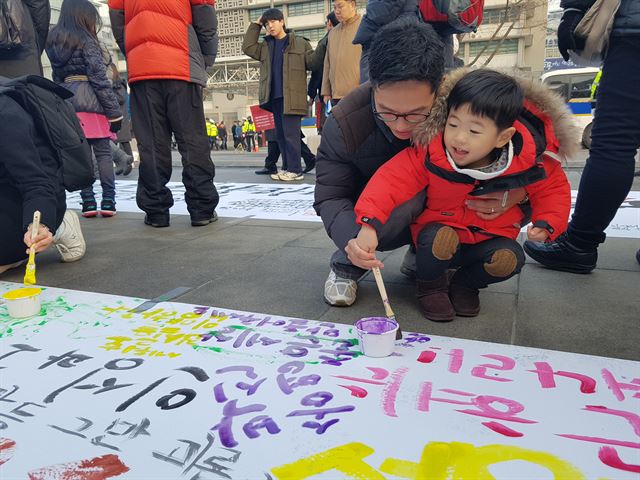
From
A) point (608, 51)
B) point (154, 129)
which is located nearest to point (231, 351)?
point (608, 51)

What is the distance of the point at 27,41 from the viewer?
2957mm

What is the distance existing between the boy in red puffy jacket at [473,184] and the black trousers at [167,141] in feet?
6.13

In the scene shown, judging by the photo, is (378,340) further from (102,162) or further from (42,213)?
(102,162)

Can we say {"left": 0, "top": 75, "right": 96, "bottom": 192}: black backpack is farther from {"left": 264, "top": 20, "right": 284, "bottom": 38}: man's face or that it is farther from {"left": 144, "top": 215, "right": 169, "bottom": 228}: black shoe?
{"left": 264, "top": 20, "right": 284, "bottom": 38}: man's face

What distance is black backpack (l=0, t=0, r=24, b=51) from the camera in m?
2.75

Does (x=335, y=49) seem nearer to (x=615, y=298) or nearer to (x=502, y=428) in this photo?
(x=615, y=298)

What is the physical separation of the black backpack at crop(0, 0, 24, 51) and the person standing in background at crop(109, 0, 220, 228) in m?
0.51

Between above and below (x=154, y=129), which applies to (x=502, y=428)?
below

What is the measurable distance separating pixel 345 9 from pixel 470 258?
336 centimetres

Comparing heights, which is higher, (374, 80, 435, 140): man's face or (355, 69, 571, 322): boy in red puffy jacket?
(374, 80, 435, 140): man's face

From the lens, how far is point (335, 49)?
15.1 ft

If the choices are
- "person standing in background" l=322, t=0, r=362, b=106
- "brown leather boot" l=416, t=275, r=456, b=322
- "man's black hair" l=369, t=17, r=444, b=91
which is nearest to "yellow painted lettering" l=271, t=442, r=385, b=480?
"brown leather boot" l=416, t=275, r=456, b=322

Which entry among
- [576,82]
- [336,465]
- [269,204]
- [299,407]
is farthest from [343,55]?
[576,82]

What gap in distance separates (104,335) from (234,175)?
5.24 m
